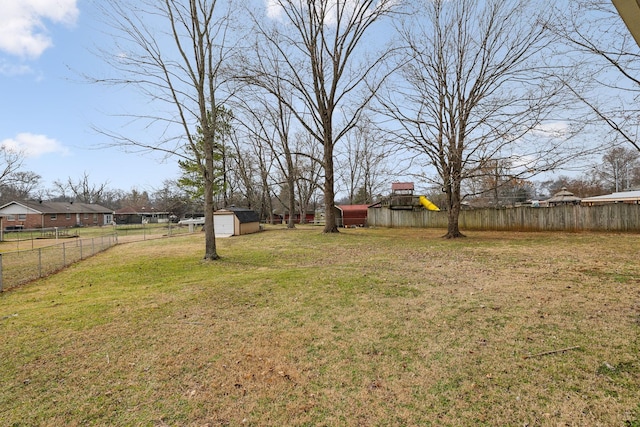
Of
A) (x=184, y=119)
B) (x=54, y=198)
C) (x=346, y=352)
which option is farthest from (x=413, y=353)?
(x=54, y=198)

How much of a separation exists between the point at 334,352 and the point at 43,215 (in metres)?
53.3

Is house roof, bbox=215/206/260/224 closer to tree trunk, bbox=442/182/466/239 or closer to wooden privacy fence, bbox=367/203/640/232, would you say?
wooden privacy fence, bbox=367/203/640/232

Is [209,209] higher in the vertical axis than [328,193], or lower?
lower

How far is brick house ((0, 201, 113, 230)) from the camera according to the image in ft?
132

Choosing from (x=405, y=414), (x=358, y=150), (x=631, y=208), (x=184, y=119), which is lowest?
(x=405, y=414)

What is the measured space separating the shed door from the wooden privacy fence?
1494 cm

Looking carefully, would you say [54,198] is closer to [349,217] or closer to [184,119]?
[349,217]

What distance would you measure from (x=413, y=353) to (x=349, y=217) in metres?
27.3

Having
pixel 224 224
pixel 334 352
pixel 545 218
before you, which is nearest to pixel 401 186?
pixel 545 218

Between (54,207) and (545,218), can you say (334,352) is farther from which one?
(54,207)

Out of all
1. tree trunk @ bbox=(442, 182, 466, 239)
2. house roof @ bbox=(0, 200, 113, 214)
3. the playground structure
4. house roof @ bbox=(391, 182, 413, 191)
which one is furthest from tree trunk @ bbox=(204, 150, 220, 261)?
house roof @ bbox=(0, 200, 113, 214)

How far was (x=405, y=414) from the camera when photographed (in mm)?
2531

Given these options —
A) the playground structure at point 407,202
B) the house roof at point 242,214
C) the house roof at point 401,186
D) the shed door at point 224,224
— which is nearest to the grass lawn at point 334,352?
the shed door at point 224,224

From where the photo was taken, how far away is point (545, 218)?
18.1m
